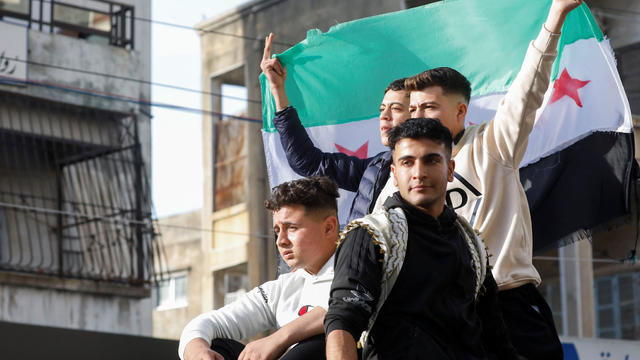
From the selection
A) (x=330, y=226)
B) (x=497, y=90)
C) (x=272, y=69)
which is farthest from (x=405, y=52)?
(x=330, y=226)

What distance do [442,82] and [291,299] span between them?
1141mm

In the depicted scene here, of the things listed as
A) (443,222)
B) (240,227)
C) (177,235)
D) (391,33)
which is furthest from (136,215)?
(177,235)

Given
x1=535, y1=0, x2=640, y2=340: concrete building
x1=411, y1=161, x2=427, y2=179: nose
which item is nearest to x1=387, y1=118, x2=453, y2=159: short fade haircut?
x1=411, y1=161, x2=427, y2=179: nose

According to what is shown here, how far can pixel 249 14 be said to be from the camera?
75.1ft

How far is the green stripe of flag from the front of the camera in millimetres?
6504

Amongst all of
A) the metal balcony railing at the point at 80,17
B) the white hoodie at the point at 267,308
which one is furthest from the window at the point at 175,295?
the white hoodie at the point at 267,308

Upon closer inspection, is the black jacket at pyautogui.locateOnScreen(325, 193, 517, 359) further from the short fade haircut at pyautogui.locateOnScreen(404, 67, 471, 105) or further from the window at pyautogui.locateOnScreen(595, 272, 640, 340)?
the window at pyautogui.locateOnScreen(595, 272, 640, 340)

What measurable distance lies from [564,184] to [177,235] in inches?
1048

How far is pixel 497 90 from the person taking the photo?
21.2 feet

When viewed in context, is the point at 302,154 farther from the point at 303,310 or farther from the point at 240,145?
the point at 240,145

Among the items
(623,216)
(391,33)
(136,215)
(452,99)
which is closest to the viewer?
(452,99)

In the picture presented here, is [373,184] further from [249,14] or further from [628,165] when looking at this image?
[249,14]

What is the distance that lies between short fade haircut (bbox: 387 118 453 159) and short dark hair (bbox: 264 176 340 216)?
2.02ft

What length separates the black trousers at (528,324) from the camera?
495 centimetres
